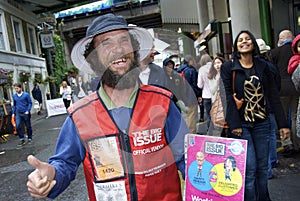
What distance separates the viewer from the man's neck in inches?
59.2

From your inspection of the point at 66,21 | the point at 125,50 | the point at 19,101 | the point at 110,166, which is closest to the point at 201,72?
the point at 125,50

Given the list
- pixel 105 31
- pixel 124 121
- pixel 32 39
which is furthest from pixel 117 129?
pixel 32 39

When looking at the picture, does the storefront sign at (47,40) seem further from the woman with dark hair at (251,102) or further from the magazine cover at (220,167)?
the magazine cover at (220,167)

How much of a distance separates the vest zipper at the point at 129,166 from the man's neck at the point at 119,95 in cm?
16

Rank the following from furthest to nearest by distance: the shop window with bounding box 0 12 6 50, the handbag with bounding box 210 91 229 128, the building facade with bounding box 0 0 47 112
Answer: the shop window with bounding box 0 12 6 50 < the building facade with bounding box 0 0 47 112 < the handbag with bounding box 210 91 229 128

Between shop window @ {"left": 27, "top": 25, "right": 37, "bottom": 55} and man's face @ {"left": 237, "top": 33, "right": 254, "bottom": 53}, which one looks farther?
shop window @ {"left": 27, "top": 25, "right": 37, "bottom": 55}

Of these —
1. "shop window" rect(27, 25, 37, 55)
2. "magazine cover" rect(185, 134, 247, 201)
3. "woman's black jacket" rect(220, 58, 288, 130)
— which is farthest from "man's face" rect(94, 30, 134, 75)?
"shop window" rect(27, 25, 37, 55)

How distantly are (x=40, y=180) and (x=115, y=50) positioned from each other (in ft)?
1.98

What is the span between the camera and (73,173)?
1602 mm

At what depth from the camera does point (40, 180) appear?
1303 mm

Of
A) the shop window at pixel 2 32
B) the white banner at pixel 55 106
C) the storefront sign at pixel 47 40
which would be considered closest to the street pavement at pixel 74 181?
the white banner at pixel 55 106

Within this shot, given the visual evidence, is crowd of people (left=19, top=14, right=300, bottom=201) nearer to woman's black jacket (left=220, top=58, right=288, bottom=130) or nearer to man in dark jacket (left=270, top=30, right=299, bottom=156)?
woman's black jacket (left=220, top=58, right=288, bottom=130)

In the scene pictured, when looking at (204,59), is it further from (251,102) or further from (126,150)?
(251,102)

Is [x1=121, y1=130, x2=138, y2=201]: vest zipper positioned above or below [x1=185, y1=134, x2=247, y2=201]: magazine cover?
above
